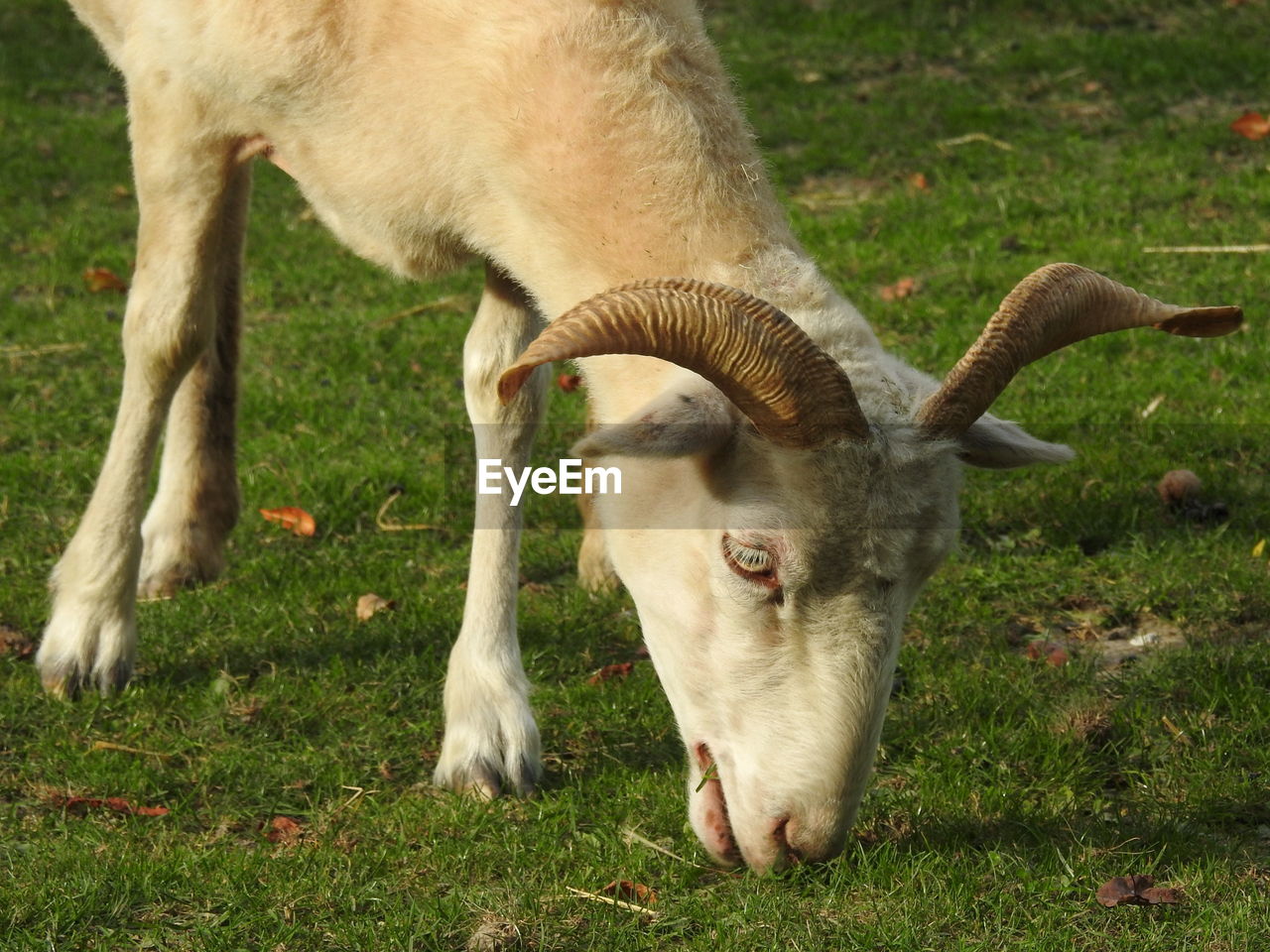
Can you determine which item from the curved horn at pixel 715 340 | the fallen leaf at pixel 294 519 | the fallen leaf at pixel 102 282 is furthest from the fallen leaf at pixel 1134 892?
the fallen leaf at pixel 102 282

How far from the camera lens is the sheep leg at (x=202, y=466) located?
19.1ft

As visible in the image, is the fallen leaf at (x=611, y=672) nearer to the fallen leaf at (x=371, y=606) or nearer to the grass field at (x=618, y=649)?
Result: the grass field at (x=618, y=649)

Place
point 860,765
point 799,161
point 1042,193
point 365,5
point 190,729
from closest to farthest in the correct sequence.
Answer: point 860,765
point 365,5
point 190,729
point 1042,193
point 799,161

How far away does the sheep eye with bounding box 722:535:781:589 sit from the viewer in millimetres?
3566

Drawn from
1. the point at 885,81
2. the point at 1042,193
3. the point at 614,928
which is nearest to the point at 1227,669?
the point at 614,928

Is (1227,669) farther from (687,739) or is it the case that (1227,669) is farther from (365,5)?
(365,5)

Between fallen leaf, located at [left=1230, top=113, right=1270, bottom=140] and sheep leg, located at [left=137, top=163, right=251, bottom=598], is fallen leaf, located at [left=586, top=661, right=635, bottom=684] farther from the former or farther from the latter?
fallen leaf, located at [left=1230, top=113, right=1270, bottom=140]

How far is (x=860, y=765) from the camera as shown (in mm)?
3590

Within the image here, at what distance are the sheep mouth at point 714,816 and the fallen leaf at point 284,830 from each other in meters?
1.13

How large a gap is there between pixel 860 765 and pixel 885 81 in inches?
343

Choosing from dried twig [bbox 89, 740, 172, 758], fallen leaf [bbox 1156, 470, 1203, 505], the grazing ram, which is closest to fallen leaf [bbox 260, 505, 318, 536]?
the grazing ram

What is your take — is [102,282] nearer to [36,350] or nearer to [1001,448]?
[36,350]

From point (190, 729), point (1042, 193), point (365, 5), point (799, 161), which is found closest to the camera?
point (365, 5)

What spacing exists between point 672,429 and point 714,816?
1.03m
